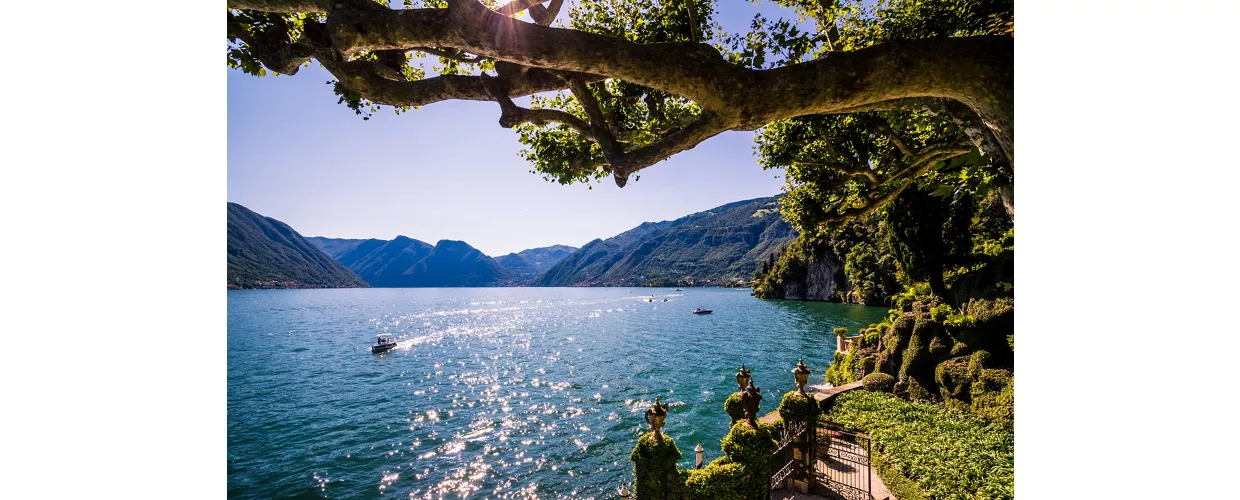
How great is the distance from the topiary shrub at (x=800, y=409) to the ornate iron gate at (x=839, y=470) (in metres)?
0.42

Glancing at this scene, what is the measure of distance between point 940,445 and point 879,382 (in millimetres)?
5216

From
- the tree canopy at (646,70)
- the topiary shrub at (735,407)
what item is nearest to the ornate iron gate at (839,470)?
the topiary shrub at (735,407)

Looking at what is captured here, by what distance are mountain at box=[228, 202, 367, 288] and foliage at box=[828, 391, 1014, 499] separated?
132 metres

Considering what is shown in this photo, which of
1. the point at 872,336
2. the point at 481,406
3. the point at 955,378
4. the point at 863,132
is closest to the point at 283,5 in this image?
the point at 863,132

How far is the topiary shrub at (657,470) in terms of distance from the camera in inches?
250

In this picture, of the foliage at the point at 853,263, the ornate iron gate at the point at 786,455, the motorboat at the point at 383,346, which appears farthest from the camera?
the foliage at the point at 853,263

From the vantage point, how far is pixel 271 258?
142000mm

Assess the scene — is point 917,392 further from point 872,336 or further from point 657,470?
point 657,470

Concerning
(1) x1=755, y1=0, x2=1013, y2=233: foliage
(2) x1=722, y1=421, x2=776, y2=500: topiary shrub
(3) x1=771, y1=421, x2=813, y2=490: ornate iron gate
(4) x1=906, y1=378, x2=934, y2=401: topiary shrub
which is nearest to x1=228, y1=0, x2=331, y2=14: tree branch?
(1) x1=755, y1=0, x2=1013, y2=233: foliage

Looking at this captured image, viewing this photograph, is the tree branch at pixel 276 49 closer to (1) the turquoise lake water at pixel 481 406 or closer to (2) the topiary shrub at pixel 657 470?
(2) the topiary shrub at pixel 657 470
